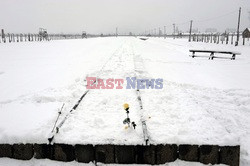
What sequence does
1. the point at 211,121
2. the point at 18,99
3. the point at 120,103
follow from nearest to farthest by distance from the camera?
the point at 211,121
the point at 120,103
the point at 18,99

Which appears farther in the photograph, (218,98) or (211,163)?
(218,98)

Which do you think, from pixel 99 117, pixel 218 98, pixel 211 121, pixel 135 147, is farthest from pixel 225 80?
pixel 135 147

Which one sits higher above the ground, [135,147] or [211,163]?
[135,147]

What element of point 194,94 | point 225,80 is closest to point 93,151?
point 194,94

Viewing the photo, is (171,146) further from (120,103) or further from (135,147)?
(120,103)

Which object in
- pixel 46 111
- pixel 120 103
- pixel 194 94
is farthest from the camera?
pixel 194 94

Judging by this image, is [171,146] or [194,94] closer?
[171,146]

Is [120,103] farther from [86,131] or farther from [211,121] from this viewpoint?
[211,121]

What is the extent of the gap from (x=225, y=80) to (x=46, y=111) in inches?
266

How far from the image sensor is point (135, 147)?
3.28 meters

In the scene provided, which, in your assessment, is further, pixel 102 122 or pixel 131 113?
pixel 131 113

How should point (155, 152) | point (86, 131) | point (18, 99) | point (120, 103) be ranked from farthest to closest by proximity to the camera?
1. point (18, 99)
2. point (120, 103)
3. point (86, 131)
4. point (155, 152)

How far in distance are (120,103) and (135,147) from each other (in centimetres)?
242

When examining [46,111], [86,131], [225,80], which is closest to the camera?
[86,131]
